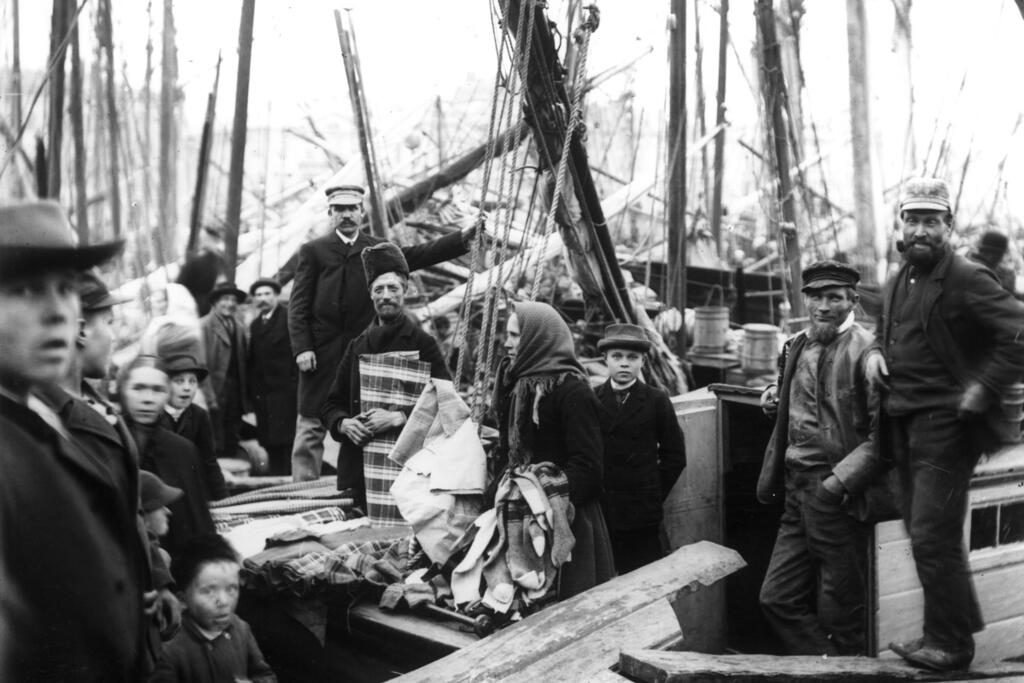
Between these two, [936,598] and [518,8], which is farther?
[518,8]

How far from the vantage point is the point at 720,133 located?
46.5 feet

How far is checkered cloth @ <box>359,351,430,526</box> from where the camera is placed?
5.27 m

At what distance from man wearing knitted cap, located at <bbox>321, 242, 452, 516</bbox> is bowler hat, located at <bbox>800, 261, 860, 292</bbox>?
6.14 ft

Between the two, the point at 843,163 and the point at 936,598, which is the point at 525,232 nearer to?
the point at 936,598

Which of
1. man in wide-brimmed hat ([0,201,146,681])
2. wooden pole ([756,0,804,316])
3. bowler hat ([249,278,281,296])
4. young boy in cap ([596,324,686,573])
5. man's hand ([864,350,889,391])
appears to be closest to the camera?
man in wide-brimmed hat ([0,201,146,681])

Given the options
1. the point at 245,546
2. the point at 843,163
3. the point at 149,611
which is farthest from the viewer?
the point at 843,163

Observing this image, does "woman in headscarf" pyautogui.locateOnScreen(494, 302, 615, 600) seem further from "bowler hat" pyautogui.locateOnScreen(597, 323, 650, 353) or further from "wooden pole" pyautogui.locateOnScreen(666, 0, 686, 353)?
"wooden pole" pyautogui.locateOnScreen(666, 0, 686, 353)

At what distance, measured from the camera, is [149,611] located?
2367 millimetres

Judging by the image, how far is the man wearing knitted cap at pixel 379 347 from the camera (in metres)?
5.25

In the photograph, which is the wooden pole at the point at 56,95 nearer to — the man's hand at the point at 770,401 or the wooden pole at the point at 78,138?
the wooden pole at the point at 78,138

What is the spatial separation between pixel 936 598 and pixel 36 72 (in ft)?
11.6

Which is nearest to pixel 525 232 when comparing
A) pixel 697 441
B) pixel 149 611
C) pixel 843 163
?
pixel 697 441

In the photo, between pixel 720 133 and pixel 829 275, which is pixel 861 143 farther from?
pixel 720 133

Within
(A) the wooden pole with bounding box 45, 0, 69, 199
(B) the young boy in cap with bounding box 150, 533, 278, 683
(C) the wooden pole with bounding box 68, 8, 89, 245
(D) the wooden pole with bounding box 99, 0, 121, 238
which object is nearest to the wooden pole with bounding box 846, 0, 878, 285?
(B) the young boy in cap with bounding box 150, 533, 278, 683
